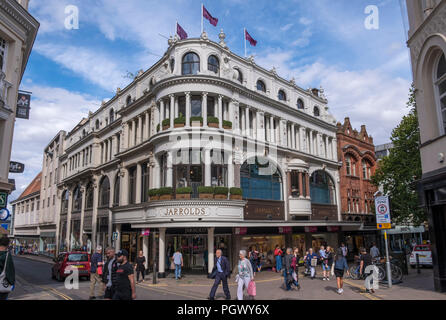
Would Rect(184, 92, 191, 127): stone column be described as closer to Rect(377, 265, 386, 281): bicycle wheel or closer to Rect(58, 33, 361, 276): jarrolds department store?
Rect(58, 33, 361, 276): jarrolds department store

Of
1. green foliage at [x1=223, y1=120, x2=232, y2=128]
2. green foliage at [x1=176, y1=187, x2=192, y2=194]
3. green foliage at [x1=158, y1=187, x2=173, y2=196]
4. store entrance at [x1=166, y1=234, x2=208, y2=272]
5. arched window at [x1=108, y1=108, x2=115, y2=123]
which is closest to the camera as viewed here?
green foliage at [x1=176, y1=187, x2=192, y2=194]

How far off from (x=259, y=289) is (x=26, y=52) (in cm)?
1657

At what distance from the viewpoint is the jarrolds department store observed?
2116cm

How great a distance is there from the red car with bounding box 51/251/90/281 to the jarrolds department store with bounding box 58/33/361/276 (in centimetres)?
382

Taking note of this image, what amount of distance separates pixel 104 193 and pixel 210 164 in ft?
54.1

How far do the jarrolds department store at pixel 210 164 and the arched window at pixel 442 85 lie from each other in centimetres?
1164

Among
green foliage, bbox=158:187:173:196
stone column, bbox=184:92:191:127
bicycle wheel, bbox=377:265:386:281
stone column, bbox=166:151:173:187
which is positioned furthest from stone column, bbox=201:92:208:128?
bicycle wheel, bbox=377:265:386:281

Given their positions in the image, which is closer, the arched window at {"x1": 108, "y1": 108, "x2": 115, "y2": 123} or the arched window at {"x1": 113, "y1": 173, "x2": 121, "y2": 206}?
the arched window at {"x1": 113, "y1": 173, "x2": 121, "y2": 206}

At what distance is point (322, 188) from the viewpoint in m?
31.2

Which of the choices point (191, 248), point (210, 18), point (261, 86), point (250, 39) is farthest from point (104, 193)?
point (250, 39)

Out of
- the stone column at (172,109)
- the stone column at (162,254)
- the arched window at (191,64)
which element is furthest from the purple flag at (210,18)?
the stone column at (162,254)

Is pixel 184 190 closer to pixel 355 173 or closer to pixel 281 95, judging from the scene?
pixel 281 95
